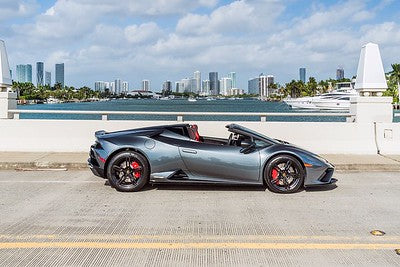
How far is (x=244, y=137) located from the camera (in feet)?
23.6

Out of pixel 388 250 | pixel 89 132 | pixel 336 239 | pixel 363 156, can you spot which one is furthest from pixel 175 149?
pixel 363 156

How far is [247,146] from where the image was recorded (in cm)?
700

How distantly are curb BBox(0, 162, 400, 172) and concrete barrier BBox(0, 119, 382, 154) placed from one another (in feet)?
5.55

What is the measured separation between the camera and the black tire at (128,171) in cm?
702

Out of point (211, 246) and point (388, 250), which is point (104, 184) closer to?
point (211, 246)

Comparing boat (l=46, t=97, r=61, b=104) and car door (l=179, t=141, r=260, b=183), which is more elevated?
boat (l=46, t=97, r=61, b=104)

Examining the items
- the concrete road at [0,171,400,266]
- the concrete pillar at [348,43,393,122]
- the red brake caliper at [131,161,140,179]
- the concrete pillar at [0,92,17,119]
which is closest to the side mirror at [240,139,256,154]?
the concrete road at [0,171,400,266]

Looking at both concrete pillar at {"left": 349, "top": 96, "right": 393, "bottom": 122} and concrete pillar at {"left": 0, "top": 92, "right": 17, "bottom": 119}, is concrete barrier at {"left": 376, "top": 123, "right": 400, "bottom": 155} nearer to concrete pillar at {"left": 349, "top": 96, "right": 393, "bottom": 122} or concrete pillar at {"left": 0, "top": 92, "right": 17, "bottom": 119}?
concrete pillar at {"left": 349, "top": 96, "right": 393, "bottom": 122}

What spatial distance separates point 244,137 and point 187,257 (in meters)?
3.40

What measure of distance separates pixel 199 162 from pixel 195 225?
1.75 metres

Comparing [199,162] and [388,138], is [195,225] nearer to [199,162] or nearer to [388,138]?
[199,162]

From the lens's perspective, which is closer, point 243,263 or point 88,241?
point 243,263

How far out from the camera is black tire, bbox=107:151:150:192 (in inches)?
276

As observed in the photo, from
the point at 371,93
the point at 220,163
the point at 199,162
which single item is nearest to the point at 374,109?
the point at 371,93
